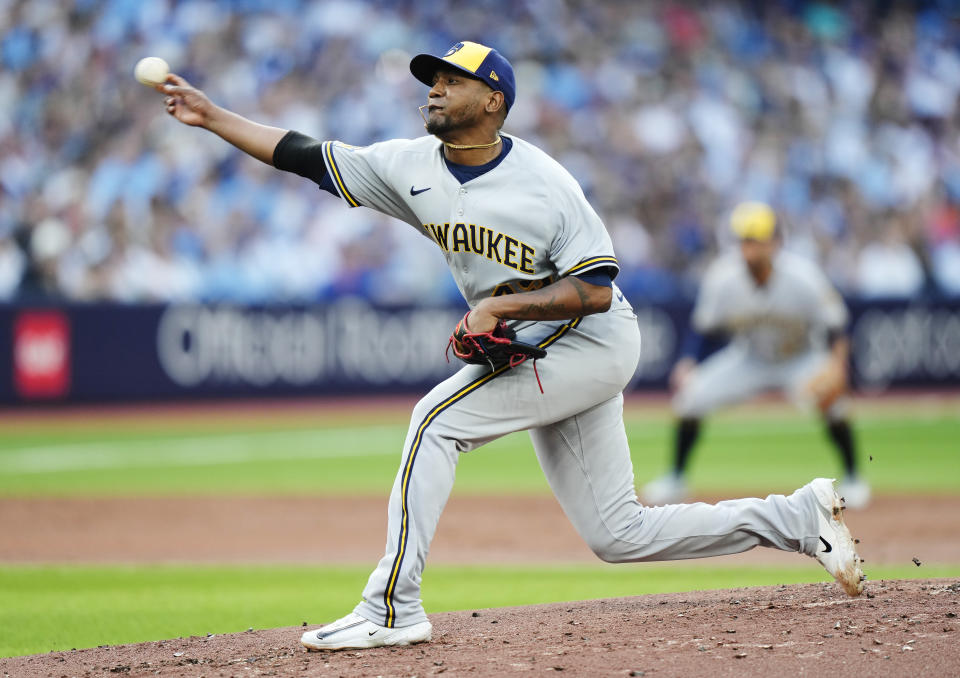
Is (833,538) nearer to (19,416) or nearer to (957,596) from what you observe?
(957,596)

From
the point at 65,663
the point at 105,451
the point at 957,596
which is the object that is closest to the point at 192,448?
the point at 105,451

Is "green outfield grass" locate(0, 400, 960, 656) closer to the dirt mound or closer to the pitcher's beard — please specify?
the dirt mound

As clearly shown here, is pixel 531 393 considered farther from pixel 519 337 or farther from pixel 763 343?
pixel 763 343

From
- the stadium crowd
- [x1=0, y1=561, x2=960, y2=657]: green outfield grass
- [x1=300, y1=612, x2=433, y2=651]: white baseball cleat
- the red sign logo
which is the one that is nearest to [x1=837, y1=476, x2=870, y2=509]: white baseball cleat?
[x1=0, y1=561, x2=960, y2=657]: green outfield grass

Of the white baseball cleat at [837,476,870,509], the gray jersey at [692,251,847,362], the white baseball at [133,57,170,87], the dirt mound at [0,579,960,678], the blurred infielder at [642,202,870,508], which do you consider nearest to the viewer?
the dirt mound at [0,579,960,678]

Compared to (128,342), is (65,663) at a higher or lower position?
lower
